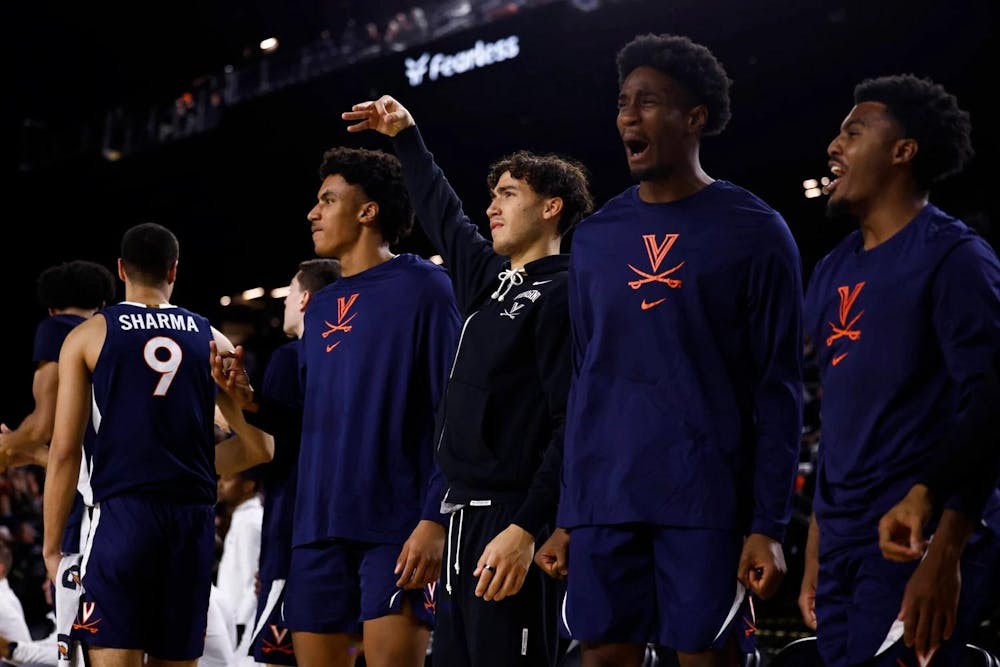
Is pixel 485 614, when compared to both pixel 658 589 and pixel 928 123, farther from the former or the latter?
pixel 928 123

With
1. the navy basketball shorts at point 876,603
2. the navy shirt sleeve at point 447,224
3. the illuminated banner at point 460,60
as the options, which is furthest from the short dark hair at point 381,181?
the illuminated banner at point 460,60

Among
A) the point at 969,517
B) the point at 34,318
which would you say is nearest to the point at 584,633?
the point at 969,517

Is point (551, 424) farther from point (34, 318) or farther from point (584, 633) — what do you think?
point (34, 318)

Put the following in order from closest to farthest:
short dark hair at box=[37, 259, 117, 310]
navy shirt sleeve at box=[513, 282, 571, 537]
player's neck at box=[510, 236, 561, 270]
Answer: navy shirt sleeve at box=[513, 282, 571, 537], player's neck at box=[510, 236, 561, 270], short dark hair at box=[37, 259, 117, 310]

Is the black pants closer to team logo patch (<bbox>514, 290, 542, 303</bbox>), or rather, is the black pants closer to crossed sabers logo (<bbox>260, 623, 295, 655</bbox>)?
team logo patch (<bbox>514, 290, 542, 303</bbox>)

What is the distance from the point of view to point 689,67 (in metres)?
2.66

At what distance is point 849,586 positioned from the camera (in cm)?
242

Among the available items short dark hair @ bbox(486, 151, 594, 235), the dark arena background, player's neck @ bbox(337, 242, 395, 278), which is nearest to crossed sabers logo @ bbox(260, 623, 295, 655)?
player's neck @ bbox(337, 242, 395, 278)

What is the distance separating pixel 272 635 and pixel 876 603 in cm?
255

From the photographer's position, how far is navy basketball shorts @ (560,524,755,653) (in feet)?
7.62

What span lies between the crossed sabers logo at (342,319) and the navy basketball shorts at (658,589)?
1408 millimetres

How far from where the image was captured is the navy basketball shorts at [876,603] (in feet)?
7.40

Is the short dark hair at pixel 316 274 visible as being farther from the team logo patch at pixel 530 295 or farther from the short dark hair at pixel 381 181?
the team logo patch at pixel 530 295

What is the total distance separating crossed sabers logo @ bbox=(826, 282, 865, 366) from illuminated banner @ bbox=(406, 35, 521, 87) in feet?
43.1
